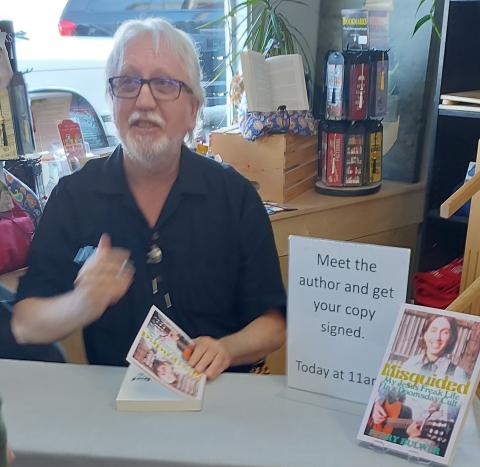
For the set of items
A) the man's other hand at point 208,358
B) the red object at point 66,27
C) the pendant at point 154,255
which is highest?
the red object at point 66,27

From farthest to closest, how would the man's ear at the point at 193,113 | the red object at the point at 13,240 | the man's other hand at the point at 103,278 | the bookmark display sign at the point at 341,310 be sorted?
the red object at the point at 13,240 < the man's ear at the point at 193,113 < the man's other hand at the point at 103,278 < the bookmark display sign at the point at 341,310

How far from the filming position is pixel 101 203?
1.36 meters

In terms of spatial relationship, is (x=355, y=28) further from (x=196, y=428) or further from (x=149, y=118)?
(x=196, y=428)

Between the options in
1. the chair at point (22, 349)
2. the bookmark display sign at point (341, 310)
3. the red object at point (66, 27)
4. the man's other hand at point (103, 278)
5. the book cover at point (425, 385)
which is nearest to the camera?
the book cover at point (425, 385)

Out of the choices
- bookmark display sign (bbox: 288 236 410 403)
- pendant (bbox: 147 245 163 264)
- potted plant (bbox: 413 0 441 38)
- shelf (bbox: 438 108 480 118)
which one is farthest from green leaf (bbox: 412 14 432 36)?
bookmark display sign (bbox: 288 236 410 403)

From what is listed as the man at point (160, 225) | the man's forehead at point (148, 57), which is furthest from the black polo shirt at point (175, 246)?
the man's forehead at point (148, 57)

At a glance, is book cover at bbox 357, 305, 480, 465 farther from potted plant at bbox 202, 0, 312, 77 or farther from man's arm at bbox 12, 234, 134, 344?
potted plant at bbox 202, 0, 312, 77

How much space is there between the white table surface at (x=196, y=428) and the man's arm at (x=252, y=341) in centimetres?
8

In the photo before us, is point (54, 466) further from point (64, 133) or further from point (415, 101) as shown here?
point (415, 101)

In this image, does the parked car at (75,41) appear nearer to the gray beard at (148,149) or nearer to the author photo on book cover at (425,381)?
the gray beard at (148,149)

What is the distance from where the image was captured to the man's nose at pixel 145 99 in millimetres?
1311

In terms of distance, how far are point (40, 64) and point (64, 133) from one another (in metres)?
0.29

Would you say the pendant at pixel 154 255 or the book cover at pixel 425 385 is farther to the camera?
the pendant at pixel 154 255

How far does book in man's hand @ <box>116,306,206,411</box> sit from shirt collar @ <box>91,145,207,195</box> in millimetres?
418
